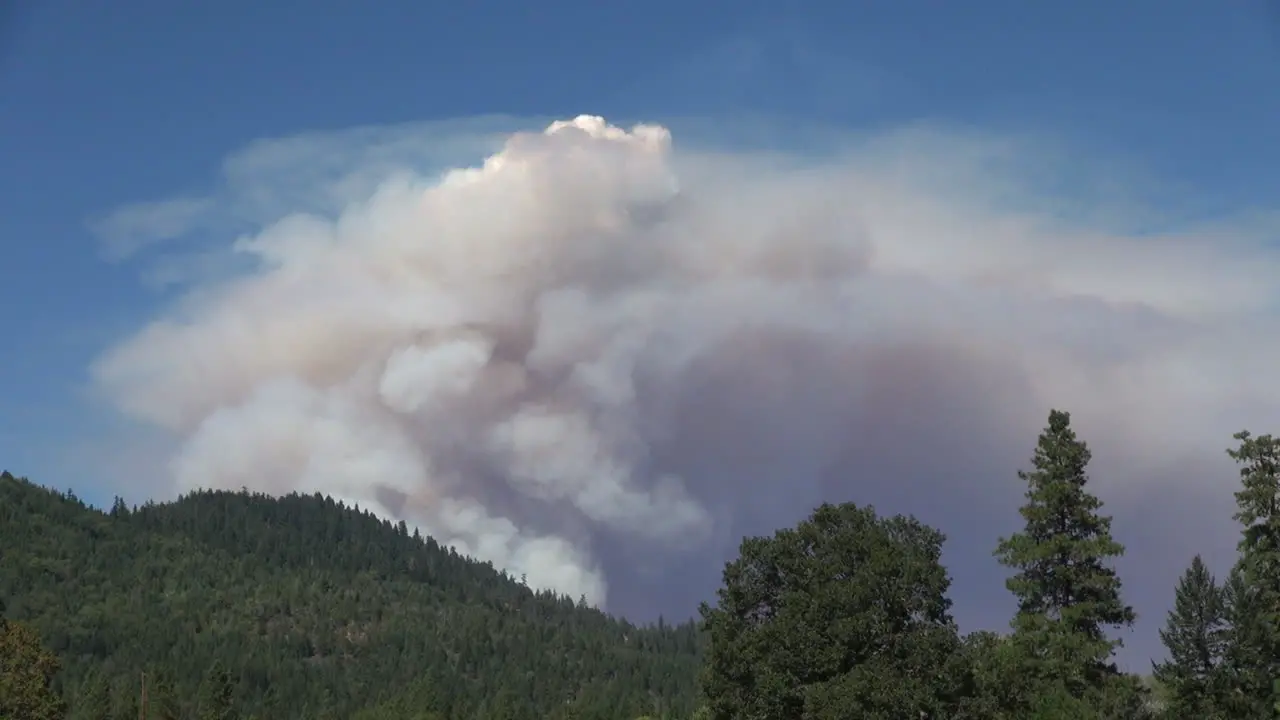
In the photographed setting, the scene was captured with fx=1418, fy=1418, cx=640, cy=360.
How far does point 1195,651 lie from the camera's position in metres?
88.0

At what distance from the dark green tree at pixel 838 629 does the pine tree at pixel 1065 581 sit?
9.33m

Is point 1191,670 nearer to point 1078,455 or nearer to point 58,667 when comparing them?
point 1078,455

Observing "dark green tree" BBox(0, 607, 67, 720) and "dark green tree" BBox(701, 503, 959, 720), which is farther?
"dark green tree" BBox(0, 607, 67, 720)

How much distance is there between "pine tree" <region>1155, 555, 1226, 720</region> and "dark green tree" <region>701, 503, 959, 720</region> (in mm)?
16725

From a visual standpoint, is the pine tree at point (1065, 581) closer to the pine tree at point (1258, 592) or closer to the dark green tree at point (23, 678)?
the pine tree at point (1258, 592)

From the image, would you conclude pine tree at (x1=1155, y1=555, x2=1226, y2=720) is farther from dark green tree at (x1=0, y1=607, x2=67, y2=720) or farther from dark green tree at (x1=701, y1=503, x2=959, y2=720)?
dark green tree at (x1=0, y1=607, x2=67, y2=720)

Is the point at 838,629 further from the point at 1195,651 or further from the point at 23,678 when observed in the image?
the point at 23,678

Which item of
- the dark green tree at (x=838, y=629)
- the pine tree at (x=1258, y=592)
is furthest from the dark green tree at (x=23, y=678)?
the pine tree at (x=1258, y=592)

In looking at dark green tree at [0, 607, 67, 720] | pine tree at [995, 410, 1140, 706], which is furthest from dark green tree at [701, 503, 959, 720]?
dark green tree at [0, 607, 67, 720]

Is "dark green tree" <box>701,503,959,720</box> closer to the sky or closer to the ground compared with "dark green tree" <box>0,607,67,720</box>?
closer to the ground

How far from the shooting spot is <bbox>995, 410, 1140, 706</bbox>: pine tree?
3433 inches

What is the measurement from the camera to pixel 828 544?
8494 centimetres

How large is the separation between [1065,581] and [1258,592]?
1122cm

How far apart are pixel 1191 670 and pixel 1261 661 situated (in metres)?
4.33
